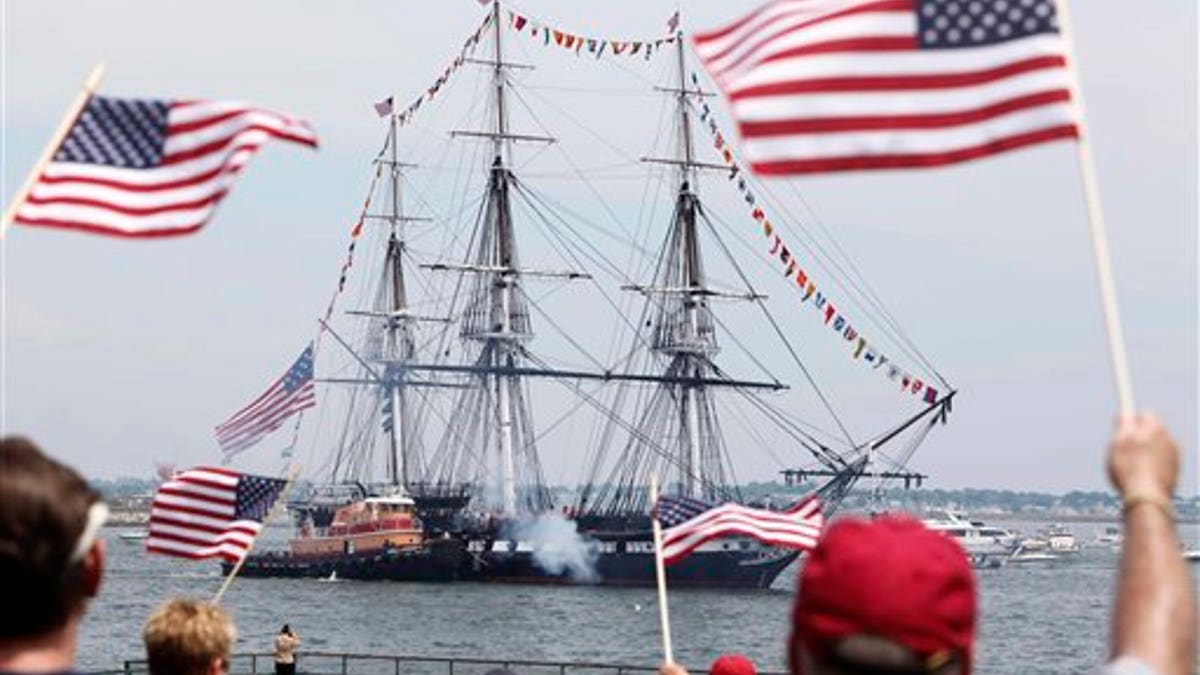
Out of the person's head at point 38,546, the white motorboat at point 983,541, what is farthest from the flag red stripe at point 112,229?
the white motorboat at point 983,541

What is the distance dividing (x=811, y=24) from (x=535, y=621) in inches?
3108

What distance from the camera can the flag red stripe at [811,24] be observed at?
5.50m

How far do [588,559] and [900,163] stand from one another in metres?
98.2

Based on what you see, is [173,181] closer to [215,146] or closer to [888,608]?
[215,146]

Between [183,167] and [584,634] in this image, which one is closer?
[183,167]

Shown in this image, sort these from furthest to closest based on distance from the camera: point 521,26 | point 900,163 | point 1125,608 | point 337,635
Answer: point 521,26
point 337,635
point 900,163
point 1125,608

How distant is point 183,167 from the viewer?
671 cm

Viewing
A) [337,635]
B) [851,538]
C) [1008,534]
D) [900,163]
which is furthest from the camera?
[1008,534]

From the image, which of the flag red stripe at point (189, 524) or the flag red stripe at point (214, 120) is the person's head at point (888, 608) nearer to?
the flag red stripe at point (214, 120)

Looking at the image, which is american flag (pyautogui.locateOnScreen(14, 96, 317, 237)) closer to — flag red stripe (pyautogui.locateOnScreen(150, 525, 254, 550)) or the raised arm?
the raised arm

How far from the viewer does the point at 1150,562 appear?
3037mm

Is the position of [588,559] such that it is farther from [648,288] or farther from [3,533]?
[3,533]

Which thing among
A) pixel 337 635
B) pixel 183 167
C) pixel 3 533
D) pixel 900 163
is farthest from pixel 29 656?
pixel 337 635

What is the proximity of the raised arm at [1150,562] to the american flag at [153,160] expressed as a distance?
3619mm
